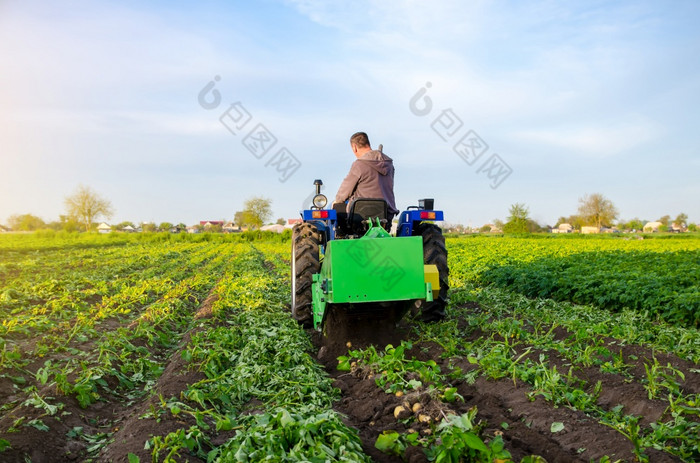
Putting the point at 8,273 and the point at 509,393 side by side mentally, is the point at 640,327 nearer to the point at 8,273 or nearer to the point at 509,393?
the point at 509,393

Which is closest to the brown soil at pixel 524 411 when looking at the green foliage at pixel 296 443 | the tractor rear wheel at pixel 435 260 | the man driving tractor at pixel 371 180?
the green foliage at pixel 296 443

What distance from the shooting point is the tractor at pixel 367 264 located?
4.57m

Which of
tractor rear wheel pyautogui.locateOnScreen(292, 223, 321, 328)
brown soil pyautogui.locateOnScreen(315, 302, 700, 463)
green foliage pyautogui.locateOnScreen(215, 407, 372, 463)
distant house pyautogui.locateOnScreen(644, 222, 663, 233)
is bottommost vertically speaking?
brown soil pyautogui.locateOnScreen(315, 302, 700, 463)

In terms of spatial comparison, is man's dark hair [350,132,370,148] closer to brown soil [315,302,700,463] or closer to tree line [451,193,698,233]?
brown soil [315,302,700,463]

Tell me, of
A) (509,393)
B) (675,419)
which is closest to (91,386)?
(509,393)

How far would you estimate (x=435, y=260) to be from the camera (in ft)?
19.4

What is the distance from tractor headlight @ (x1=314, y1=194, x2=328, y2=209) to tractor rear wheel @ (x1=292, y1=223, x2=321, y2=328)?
0.33 metres

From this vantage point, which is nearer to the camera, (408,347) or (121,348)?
(408,347)

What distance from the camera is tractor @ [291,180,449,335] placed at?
457 cm

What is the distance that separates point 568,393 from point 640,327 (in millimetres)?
3716

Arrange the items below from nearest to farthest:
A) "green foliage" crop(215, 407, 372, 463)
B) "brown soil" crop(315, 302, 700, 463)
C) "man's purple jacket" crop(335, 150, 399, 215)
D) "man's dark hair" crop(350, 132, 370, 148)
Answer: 1. "green foliage" crop(215, 407, 372, 463)
2. "brown soil" crop(315, 302, 700, 463)
3. "man's purple jacket" crop(335, 150, 399, 215)
4. "man's dark hair" crop(350, 132, 370, 148)

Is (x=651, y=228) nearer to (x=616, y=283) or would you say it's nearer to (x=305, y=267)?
(x=616, y=283)

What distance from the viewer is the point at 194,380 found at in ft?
14.3

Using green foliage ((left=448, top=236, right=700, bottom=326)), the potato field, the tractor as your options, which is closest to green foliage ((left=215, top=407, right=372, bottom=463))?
the potato field
